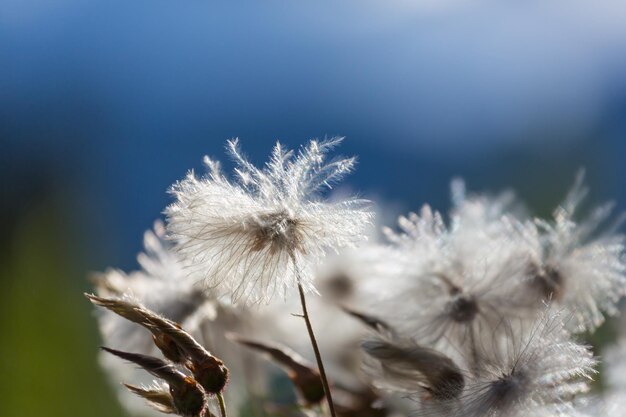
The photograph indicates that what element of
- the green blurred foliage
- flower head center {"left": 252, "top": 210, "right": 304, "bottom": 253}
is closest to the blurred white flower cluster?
flower head center {"left": 252, "top": 210, "right": 304, "bottom": 253}

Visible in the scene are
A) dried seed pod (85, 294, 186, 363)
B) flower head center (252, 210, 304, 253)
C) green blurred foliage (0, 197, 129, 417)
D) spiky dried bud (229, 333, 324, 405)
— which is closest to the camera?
dried seed pod (85, 294, 186, 363)

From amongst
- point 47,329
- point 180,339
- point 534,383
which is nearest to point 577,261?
point 534,383

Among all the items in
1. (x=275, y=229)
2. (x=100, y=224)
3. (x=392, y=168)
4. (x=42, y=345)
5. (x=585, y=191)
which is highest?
(x=392, y=168)

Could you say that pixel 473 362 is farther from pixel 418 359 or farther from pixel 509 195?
pixel 509 195

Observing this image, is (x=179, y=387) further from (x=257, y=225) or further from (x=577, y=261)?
(x=577, y=261)

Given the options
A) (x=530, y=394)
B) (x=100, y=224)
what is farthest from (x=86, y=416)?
(x=530, y=394)

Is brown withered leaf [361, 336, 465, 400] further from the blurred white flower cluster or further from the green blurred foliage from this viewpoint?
the green blurred foliage
